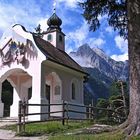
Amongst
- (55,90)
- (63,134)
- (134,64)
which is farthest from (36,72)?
(134,64)

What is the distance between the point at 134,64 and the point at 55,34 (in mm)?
17915

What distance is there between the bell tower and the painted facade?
0.92 metres

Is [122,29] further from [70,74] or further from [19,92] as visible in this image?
[19,92]

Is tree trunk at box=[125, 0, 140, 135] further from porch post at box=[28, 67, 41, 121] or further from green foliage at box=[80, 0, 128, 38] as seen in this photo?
porch post at box=[28, 67, 41, 121]

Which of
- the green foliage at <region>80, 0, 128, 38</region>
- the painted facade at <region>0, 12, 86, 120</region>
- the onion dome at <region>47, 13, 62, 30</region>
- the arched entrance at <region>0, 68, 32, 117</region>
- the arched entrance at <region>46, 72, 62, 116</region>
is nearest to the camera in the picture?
the green foliage at <region>80, 0, 128, 38</region>

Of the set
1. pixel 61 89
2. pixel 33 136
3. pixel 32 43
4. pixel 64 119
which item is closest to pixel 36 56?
pixel 32 43

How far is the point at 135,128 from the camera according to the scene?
13.1 m

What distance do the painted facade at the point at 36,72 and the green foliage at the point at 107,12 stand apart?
5931 mm

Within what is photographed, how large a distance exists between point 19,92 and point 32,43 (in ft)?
19.5

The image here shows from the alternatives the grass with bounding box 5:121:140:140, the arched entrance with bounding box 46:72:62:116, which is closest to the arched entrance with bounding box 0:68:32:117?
the arched entrance with bounding box 46:72:62:116

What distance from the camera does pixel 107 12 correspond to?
1783 cm

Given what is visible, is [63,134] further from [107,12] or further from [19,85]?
[19,85]

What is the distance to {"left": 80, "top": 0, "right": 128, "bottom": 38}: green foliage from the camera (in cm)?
1739

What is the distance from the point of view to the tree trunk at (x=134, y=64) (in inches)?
523
